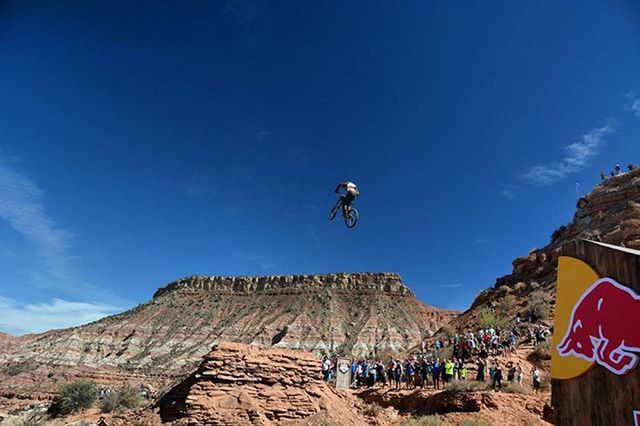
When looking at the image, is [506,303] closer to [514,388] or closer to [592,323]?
[514,388]

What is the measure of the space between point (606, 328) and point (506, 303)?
29074mm

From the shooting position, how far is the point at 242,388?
1452 centimetres

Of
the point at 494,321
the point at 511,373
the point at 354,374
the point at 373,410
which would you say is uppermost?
the point at 494,321

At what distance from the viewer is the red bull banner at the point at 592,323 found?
14.2 feet

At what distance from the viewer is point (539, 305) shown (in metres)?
25.8

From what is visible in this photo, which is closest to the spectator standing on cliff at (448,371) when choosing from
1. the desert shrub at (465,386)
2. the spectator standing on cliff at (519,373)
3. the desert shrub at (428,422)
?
the desert shrub at (465,386)

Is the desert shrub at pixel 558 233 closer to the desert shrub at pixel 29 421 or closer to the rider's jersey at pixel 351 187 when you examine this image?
the rider's jersey at pixel 351 187

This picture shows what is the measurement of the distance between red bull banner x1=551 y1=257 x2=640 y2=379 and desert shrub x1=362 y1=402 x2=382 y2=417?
1222 centimetres

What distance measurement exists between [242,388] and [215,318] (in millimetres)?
69202

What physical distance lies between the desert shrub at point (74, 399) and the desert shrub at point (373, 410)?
1732cm

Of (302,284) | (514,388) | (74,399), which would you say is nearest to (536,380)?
(514,388)

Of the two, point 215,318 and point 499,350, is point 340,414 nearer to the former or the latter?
point 499,350

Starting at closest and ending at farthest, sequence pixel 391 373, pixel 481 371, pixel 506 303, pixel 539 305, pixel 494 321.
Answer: pixel 481 371, pixel 391 373, pixel 539 305, pixel 494 321, pixel 506 303

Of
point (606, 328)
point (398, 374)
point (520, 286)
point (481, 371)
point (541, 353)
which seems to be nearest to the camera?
point (606, 328)
